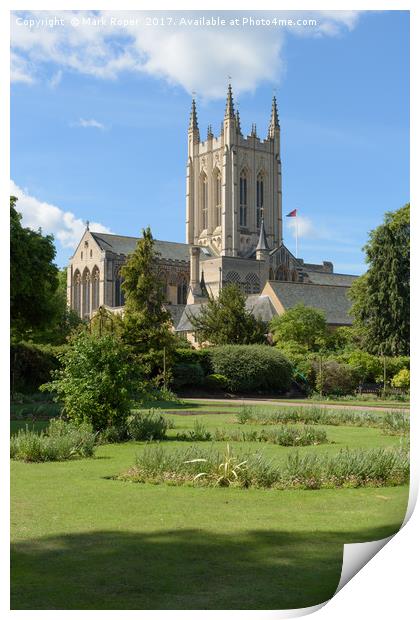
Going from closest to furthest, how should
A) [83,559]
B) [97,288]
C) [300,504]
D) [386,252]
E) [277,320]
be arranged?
[83,559] → [300,504] → [386,252] → [277,320] → [97,288]

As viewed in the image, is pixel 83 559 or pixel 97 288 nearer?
pixel 83 559

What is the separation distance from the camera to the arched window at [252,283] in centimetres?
7900

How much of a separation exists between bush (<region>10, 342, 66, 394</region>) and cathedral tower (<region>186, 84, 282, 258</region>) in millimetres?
63781

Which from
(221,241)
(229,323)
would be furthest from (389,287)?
A: (221,241)

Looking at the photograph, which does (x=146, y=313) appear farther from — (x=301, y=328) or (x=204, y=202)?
(x=204, y=202)

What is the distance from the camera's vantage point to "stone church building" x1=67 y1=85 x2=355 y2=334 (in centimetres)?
7688

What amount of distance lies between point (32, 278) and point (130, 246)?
199 feet

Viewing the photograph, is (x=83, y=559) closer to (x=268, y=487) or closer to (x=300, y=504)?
(x=300, y=504)

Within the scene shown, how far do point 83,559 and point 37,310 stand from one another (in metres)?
17.8

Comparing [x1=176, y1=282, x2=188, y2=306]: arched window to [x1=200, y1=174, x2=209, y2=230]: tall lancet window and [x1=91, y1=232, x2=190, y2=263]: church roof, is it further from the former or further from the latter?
[x1=200, y1=174, x2=209, y2=230]: tall lancet window

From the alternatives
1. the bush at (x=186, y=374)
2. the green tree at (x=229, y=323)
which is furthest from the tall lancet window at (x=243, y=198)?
the bush at (x=186, y=374)
